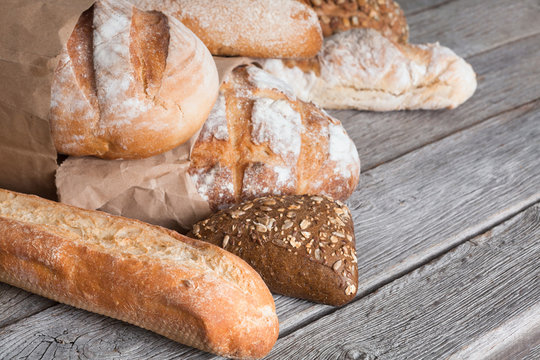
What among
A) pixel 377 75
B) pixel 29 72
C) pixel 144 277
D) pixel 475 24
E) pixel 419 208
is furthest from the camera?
pixel 475 24

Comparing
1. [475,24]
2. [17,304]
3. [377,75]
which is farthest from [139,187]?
[475,24]

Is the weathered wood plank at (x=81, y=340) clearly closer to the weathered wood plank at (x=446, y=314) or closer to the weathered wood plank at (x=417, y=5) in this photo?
the weathered wood plank at (x=446, y=314)

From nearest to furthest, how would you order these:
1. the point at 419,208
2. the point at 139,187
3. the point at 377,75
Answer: the point at 139,187 → the point at 419,208 → the point at 377,75

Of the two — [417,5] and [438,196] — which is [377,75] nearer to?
[438,196]

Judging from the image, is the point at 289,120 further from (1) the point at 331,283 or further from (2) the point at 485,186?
(2) the point at 485,186

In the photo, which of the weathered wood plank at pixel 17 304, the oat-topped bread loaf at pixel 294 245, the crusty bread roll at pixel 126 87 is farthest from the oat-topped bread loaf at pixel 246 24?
the weathered wood plank at pixel 17 304
